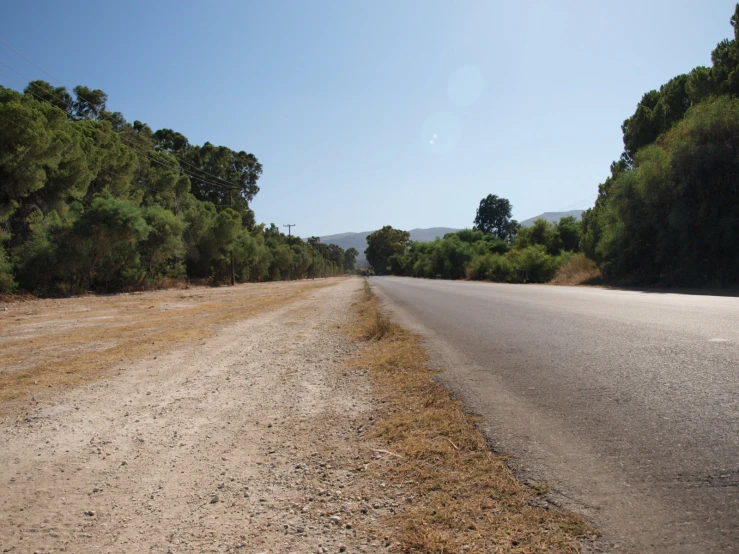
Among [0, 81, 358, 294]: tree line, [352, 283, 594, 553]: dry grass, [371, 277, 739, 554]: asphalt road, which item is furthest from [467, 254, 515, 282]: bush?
[352, 283, 594, 553]: dry grass

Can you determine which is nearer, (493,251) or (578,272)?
(578,272)

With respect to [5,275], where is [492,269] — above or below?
below

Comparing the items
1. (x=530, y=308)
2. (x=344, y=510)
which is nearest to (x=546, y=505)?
(x=344, y=510)

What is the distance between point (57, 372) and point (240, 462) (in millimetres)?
4555

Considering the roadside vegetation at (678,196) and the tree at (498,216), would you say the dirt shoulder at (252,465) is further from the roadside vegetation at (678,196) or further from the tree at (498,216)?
the tree at (498,216)

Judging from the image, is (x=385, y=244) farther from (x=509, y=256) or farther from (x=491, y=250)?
(x=509, y=256)

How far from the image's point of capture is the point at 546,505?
2529mm

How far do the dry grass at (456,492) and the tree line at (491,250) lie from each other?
Result: 119 ft

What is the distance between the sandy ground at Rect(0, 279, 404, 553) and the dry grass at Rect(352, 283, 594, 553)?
166 mm

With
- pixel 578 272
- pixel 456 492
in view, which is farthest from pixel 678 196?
pixel 456 492

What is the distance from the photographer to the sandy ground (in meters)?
2.55

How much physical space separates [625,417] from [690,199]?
20881 millimetres

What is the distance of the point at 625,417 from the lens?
3705 millimetres

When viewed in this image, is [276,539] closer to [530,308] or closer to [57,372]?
[57,372]
